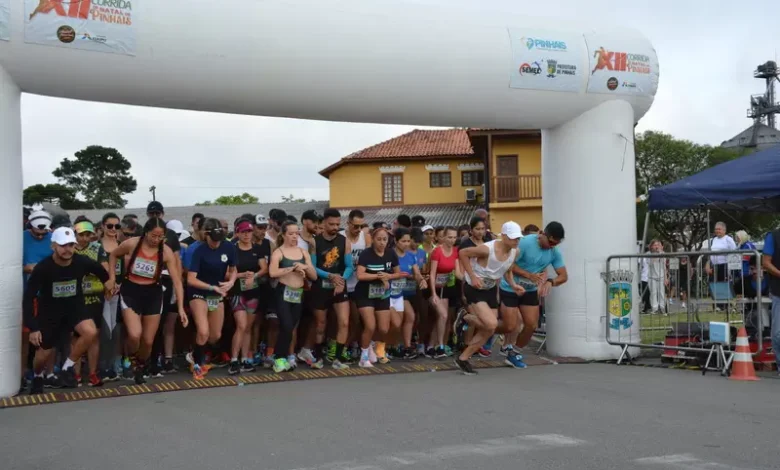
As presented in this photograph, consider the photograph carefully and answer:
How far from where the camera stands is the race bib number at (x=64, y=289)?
8062 millimetres

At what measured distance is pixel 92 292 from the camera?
844 centimetres

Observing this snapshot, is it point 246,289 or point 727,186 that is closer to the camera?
point 246,289

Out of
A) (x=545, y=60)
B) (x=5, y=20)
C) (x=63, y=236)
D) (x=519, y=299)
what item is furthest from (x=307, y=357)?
(x=5, y=20)

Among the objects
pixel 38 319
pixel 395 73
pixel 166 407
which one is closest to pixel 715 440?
pixel 166 407

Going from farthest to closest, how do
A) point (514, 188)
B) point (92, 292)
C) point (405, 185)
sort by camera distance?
point (405, 185), point (514, 188), point (92, 292)

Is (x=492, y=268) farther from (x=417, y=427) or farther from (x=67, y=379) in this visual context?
(x=67, y=379)

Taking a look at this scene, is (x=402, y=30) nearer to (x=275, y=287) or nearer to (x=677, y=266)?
(x=275, y=287)

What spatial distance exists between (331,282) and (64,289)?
3.08m

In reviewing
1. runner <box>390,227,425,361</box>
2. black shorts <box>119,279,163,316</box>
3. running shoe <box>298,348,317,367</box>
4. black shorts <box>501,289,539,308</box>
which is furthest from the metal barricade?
black shorts <box>119,279,163,316</box>

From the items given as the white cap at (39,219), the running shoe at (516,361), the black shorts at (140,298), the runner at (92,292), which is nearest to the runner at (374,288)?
the running shoe at (516,361)

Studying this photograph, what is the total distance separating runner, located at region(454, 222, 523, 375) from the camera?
9.38 meters

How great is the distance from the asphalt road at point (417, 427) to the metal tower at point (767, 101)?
317 feet

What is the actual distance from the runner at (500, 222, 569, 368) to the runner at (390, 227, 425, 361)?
1.17 m

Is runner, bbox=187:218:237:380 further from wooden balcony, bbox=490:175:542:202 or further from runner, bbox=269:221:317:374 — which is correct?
wooden balcony, bbox=490:175:542:202
